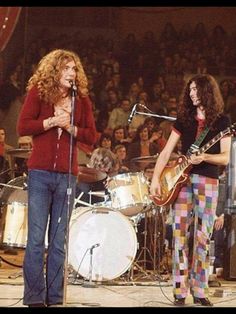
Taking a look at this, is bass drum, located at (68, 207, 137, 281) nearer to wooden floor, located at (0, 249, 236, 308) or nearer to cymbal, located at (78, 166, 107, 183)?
wooden floor, located at (0, 249, 236, 308)

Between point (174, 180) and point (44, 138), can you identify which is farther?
point (174, 180)

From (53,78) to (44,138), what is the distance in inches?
16.6

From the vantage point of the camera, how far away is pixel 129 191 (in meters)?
6.62

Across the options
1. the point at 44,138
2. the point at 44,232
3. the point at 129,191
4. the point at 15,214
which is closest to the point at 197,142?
the point at 44,138

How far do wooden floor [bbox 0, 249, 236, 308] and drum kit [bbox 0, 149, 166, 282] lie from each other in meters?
0.17

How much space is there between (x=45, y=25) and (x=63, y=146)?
706 centimetres

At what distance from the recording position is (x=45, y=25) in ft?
37.0

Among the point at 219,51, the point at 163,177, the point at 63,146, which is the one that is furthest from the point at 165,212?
the point at 219,51

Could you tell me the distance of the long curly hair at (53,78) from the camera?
4598 millimetres

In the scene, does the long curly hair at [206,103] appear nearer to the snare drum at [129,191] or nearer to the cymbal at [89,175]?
the snare drum at [129,191]

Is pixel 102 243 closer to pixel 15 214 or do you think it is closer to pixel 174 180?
pixel 15 214

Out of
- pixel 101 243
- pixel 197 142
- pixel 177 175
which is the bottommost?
pixel 101 243

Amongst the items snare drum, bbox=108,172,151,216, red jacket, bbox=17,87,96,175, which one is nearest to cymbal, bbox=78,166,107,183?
snare drum, bbox=108,172,151,216
